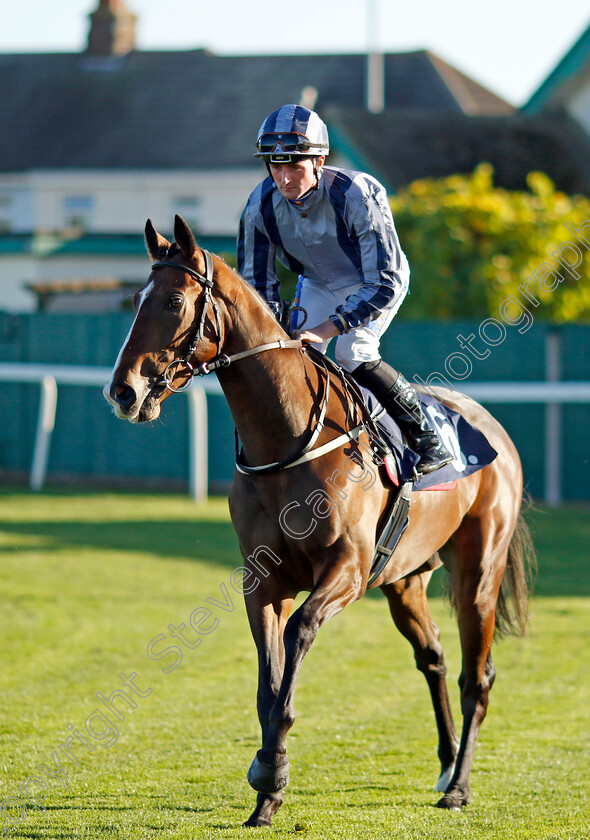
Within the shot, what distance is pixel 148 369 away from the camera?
3.38 metres

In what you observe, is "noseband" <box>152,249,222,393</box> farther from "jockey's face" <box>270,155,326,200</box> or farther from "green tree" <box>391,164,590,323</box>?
"green tree" <box>391,164,590,323</box>

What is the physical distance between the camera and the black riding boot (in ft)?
13.7

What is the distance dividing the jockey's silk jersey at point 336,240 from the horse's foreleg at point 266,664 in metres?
1.07

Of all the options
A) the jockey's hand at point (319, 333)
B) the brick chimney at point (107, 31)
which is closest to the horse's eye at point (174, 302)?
the jockey's hand at point (319, 333)

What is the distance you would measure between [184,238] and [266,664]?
147cm

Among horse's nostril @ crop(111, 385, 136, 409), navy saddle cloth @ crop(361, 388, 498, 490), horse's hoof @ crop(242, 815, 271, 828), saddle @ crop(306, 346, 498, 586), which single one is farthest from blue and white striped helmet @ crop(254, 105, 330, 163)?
horse's hoof @ crop(242, 815, 271, 828)

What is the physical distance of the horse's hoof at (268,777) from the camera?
349 cm

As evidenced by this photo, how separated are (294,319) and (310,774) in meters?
1.88

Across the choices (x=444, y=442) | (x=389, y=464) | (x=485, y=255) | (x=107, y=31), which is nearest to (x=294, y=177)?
(x=389, y=464)

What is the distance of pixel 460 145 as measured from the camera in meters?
18.4

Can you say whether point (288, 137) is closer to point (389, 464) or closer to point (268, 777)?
point (389, 464)

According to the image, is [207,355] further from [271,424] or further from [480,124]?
[480,124]

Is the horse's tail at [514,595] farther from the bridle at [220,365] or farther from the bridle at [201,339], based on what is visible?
the bridle at [201,339]

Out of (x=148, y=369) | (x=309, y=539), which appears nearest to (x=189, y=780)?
(x=309, y=539)
